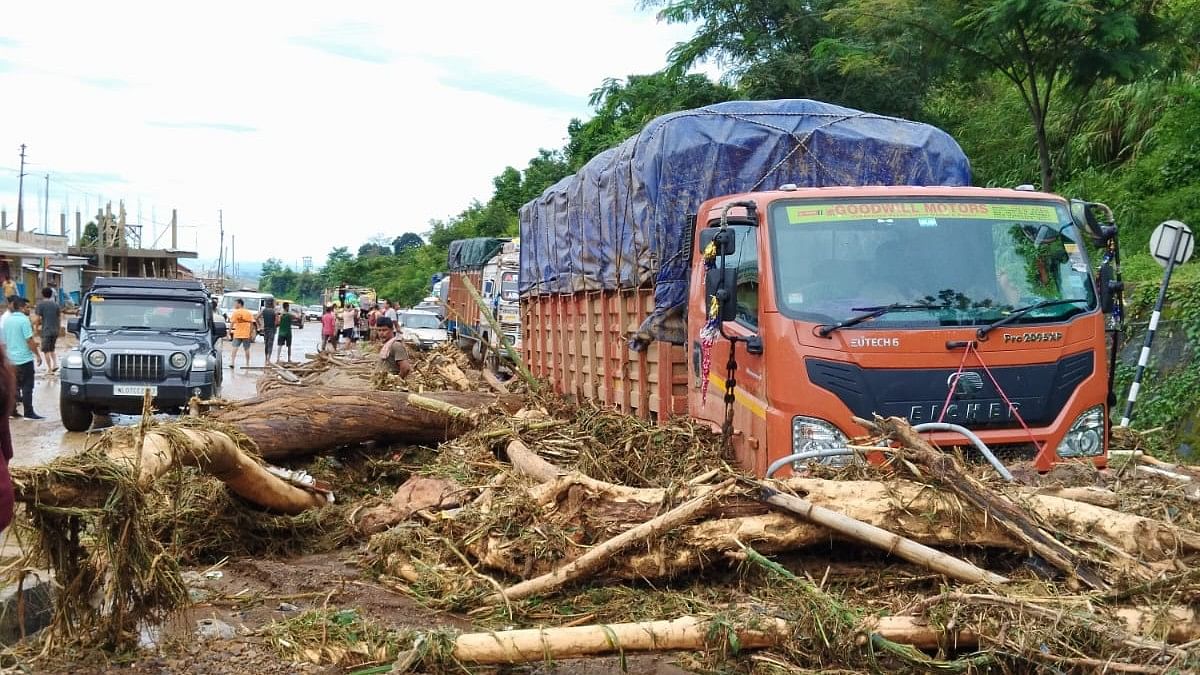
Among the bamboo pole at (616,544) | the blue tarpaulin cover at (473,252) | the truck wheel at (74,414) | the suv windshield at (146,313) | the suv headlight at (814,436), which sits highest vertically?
the blue tarpaulin cover at (473,252)

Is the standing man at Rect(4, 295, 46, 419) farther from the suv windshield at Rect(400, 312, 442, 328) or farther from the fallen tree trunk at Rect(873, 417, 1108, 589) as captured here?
the suv windshield at Rect(400, 312, 442, 328)

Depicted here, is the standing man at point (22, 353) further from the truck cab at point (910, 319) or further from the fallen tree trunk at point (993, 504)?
the fallen tree trunk at point (993, 504)

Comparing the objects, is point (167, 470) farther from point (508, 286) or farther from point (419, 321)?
point (419, 321)

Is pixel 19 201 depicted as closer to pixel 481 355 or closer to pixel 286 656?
pixel 481 355

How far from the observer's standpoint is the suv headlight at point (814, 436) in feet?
20.2

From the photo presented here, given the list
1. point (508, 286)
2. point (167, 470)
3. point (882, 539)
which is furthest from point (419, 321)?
point (882, 539)

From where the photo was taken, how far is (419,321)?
111 feet

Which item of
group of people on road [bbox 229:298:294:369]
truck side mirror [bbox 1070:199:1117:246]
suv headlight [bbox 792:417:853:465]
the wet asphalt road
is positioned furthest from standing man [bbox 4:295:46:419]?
truck side mirror [bbox 1070:199:1117:246]

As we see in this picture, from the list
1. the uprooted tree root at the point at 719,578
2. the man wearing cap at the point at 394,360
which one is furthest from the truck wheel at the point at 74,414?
the uprooted tree root at the point at 719,578

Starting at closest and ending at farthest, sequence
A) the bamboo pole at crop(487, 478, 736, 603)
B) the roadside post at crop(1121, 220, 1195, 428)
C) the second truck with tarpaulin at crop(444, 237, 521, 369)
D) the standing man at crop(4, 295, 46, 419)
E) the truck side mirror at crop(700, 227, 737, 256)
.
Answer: the bamboo pole at crop(487, 478, 736, 603) < the truck side mirror at crop(700, 227, 737, 256) < the roadside post at crop(1121, 220, 1195, 428) < the standing man at crop(4, 295, 46, 419) < the second truck with tarpaulin at crop(444, 237, 521, 369)

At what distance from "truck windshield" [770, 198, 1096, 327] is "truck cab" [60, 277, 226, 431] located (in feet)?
33.1

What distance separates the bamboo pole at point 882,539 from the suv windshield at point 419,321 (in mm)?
28783

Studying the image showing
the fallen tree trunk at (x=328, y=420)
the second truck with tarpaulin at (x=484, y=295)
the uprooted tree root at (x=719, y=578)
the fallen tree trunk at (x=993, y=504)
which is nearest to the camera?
the uprooted tree root at (x=719, y=578)

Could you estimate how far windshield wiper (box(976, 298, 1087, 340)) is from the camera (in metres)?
6.19
